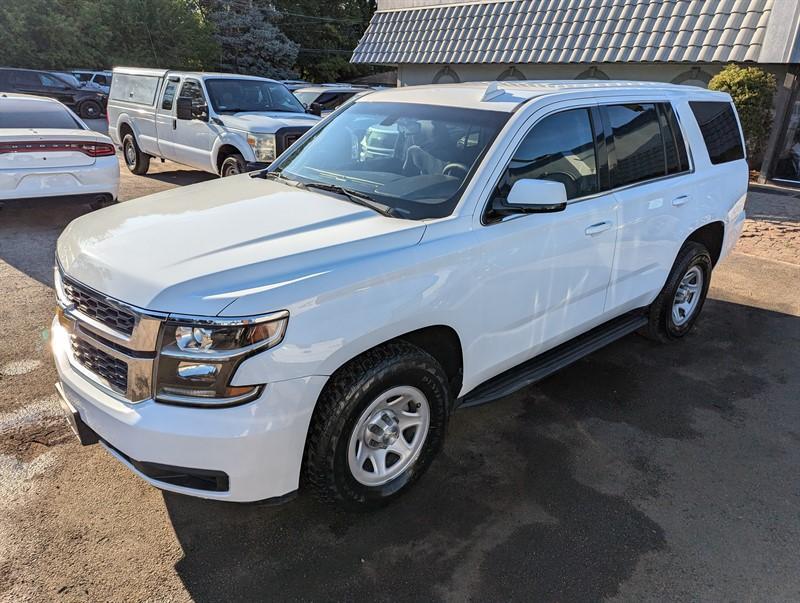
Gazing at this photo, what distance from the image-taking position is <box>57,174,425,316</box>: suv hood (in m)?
2.36

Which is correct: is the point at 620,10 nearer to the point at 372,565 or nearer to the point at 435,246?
the point at 435,246

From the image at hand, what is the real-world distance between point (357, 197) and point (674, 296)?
2.91 m

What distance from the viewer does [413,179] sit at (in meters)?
3.34

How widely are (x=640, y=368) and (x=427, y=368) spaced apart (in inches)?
98.0

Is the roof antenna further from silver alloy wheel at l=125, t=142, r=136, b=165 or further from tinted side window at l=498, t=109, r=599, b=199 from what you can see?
silver alloy wheel at l=125, t=142, r=136, b=165

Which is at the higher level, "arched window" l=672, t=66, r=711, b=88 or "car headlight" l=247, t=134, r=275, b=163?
"arched window" l=672, t=66, r=711, b=88

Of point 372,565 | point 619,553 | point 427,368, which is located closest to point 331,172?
point 427,368

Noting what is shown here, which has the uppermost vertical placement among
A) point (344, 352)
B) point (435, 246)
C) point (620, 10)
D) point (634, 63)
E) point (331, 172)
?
point (620, 10)

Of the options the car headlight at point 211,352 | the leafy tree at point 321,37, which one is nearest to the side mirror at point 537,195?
the car headlight at point 211,352

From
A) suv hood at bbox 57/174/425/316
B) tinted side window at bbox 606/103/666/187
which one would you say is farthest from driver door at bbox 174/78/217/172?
tinted side window at bbox 606/103/666/187

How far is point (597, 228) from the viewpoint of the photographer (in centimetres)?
365

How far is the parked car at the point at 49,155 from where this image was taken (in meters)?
6.96

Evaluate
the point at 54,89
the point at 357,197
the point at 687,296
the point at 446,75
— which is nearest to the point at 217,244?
the point at 357,197

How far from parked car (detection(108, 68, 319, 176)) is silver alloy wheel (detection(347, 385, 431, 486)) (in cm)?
644
